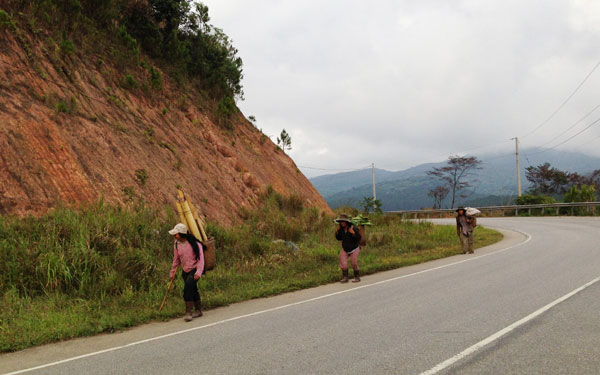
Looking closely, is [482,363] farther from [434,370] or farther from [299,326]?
[299,326]

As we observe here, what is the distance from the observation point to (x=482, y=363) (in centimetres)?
411

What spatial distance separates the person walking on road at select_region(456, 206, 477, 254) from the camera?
1428 cm

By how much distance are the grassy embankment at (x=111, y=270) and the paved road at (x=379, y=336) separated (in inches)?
27.9

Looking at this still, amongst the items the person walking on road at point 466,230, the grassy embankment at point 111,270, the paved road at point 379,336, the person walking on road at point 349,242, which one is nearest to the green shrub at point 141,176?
the grassy embankment at point 111,270

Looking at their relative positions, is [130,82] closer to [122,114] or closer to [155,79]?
[155,79]

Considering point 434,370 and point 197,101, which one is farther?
point 197,101

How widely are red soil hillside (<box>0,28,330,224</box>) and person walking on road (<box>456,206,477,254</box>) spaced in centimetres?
842

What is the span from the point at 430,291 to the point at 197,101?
16488 mm

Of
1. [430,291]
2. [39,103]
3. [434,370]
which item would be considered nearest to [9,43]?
[39,103]

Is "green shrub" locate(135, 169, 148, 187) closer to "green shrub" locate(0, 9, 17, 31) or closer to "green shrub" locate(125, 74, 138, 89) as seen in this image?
"green shrub" locate(125, 74, 138, 89)

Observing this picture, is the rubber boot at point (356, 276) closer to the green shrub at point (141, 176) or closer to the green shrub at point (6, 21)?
the green shrub at point (141, 176)

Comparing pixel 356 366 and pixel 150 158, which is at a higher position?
pixel 150 158

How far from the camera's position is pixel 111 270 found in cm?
818

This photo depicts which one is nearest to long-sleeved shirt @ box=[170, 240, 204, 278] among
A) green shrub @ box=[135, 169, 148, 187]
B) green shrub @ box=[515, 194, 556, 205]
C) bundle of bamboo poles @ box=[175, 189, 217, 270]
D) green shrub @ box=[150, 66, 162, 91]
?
bundle of bamboo poles @ box=[175, 189, 217, 270]
